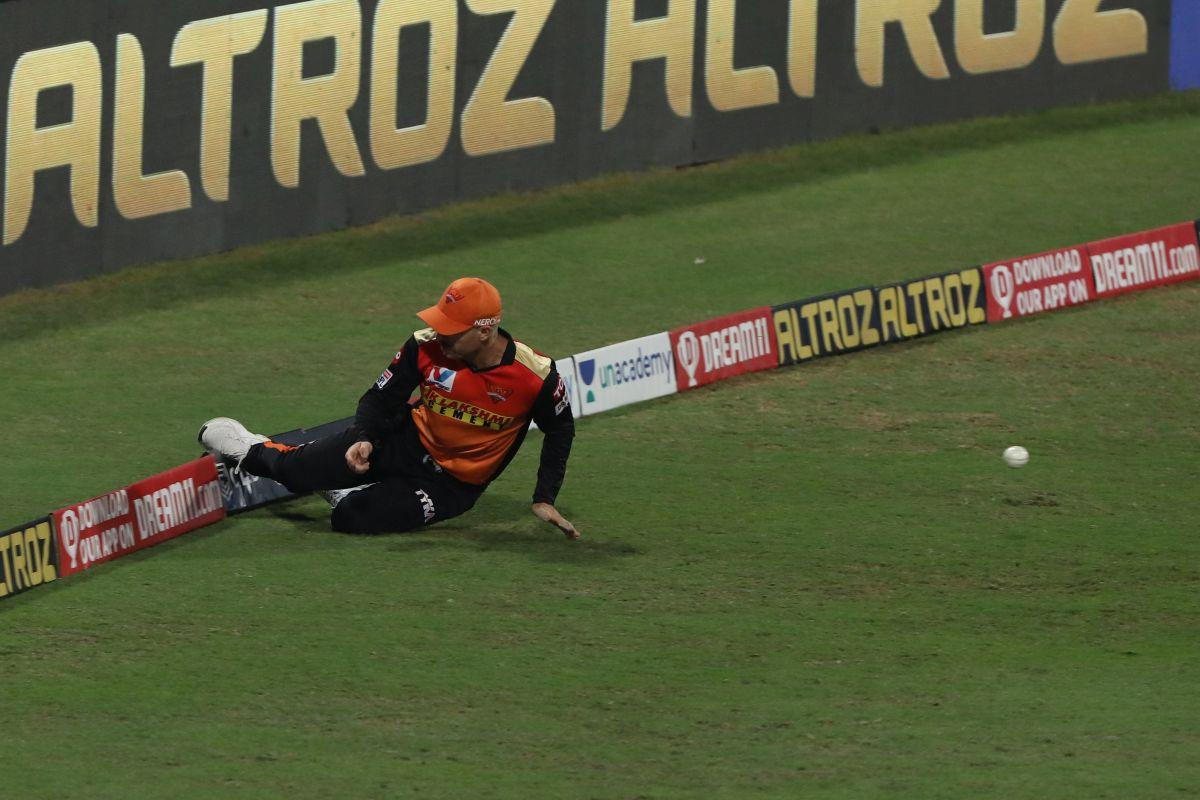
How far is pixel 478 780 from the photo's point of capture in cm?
812

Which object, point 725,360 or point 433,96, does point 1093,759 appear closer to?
point 725,360

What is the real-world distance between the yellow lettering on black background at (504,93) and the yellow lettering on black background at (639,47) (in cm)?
74

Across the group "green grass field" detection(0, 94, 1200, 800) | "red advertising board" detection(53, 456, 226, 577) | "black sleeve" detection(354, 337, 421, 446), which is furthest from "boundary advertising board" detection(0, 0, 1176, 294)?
"black sleeve" detection(354, 337, 421, 446)

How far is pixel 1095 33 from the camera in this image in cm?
2148

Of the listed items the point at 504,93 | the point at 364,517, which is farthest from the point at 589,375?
the point at 504,93

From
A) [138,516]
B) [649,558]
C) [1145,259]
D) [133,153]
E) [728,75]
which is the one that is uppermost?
[728,75]

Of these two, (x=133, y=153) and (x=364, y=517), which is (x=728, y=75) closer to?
(x=133, y=153)

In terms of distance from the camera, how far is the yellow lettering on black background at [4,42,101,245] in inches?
602

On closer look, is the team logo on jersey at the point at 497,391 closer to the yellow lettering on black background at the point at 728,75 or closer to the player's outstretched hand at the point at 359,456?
the player's outstretched hand at the point at 359,456

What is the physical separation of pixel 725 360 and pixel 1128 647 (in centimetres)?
539

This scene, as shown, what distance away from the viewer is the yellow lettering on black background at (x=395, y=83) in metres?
17.4

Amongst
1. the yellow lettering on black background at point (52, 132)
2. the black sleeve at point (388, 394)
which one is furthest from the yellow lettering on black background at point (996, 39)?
the black sleeve at point (388, 394)

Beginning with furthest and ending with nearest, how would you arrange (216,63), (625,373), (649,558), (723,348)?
(216,63)
(723,348)
(625,373)
(649,558)

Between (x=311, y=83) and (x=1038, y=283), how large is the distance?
21.5 ft
